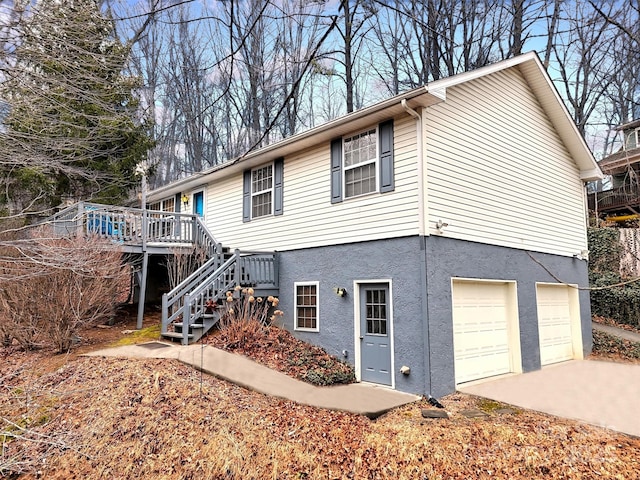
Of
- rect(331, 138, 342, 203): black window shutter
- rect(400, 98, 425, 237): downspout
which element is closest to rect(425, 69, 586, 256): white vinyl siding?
rect(400, 98, 425, 237): downspout

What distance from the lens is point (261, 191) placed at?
1090 cm

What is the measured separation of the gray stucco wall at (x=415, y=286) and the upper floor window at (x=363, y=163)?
1.10 meters

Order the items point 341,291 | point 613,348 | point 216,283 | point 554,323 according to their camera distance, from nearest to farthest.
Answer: point 341,291
point 216,283
point 554,323
point 613,348

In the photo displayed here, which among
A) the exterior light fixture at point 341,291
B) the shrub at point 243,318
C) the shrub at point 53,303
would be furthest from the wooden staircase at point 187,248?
the exterior light fixture at point 341,291

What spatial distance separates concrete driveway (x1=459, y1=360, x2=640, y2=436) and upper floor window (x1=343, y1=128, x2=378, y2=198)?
163 inches

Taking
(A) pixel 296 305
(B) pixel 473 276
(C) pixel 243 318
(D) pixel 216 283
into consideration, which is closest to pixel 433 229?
(B) pixel 473 276

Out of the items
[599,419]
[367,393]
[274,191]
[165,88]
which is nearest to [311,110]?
[165,88]

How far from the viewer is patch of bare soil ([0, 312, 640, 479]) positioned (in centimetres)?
476

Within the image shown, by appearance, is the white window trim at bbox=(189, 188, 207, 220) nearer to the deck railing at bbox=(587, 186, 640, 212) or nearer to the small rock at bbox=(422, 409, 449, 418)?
the small rock at bbox=(422, 409, 449, 418)

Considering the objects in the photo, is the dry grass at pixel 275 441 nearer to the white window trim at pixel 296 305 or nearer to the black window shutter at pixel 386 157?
the white window trim at pixel 296 305

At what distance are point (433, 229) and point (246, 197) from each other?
564 centimetres

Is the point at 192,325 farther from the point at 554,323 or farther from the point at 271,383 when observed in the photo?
the point at 554,323

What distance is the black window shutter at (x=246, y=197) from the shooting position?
36.9ft

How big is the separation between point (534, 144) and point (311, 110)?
1429 cm
